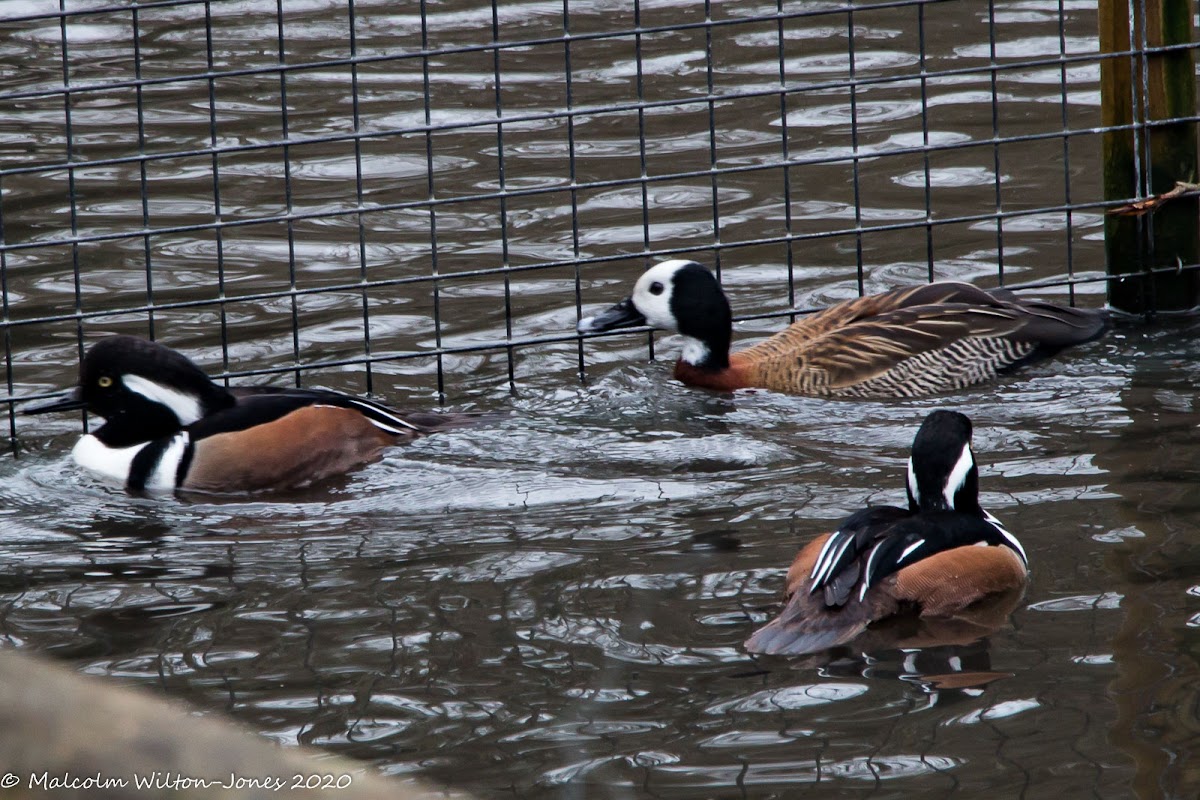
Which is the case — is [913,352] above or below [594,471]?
above

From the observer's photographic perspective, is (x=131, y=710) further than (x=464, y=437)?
No

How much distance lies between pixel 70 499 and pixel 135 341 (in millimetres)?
661

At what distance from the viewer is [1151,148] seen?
743cm

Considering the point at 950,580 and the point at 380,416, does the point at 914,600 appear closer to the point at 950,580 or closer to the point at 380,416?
the point at 950,580

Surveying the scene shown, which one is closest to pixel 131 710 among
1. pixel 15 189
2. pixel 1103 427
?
pixel 1103 427

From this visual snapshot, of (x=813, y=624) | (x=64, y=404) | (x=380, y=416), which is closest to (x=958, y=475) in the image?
(x=813, y=624)

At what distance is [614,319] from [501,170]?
1044 millimetres

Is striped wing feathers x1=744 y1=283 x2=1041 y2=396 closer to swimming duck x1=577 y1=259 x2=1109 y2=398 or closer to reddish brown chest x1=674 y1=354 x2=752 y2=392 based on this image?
swimming duck x1=577 y1=259 x2=1109 y2=398

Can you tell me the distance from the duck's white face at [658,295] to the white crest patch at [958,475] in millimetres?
2574

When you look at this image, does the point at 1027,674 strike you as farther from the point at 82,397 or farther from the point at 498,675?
the point at 82,397

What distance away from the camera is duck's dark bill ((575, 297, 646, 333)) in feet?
24.4

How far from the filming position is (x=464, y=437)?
679cm

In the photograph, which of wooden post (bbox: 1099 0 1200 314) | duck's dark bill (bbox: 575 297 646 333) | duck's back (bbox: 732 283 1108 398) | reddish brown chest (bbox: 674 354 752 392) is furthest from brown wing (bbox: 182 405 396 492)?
wooden post (bbox: 1099 0 1200 314)

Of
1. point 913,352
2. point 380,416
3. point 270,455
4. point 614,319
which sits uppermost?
point 614,319
